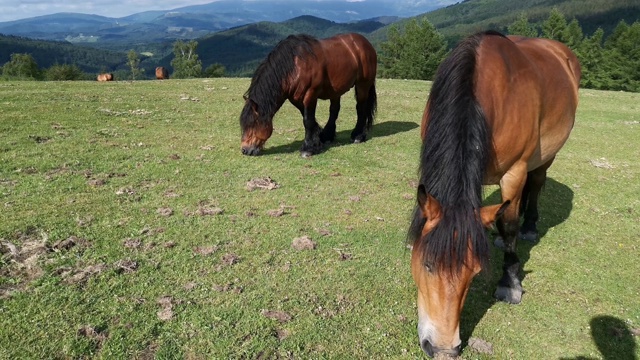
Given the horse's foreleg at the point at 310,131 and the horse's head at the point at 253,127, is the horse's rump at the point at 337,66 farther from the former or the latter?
the horse's head at the point at 253,127

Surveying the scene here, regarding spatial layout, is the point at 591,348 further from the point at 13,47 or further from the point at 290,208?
the point at 13,47

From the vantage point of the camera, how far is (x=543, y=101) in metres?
3.84

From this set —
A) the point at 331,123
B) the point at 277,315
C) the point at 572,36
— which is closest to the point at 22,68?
the point at 331,123

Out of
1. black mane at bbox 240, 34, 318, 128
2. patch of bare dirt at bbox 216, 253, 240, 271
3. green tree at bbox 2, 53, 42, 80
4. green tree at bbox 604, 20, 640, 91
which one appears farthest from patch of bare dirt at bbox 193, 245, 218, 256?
green tree at bbox 2, 53, 42, 80

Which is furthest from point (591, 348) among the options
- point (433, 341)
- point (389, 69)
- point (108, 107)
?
point (389, 69)

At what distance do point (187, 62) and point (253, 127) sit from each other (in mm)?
54755

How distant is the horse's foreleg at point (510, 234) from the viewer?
11.9 ft

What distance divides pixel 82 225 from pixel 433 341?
4062 mm

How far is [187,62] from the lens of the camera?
5650cm

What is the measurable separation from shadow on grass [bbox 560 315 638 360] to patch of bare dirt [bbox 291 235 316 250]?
104 inches

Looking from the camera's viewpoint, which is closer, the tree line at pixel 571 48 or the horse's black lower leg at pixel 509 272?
the horse's black lower leg at pixel 509 272

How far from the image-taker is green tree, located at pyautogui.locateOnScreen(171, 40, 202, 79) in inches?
2144

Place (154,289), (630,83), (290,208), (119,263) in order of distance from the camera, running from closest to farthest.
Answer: (154,289), (119,263), (290,208), (630,83)

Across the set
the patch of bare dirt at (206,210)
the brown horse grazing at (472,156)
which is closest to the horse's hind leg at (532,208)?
the brown horse grazing at (472,156)
